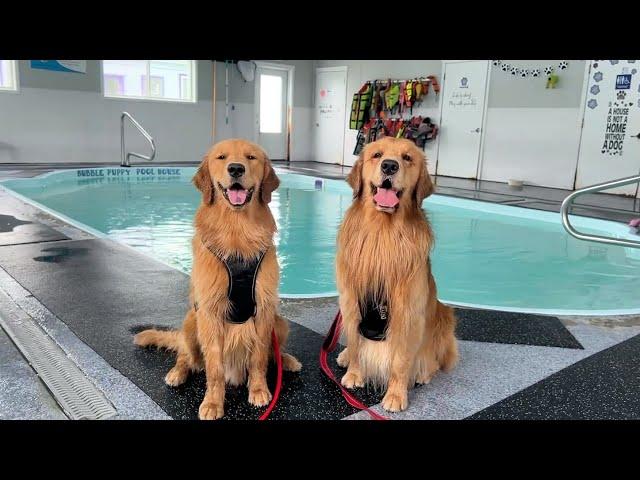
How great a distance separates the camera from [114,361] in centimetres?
251

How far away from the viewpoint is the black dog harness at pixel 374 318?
227cm

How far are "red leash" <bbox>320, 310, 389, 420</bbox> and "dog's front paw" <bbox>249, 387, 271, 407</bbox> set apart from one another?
35cm

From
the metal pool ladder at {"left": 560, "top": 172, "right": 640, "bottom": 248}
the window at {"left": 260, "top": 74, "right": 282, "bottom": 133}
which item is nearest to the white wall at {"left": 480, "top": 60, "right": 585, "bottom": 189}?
the window at {"left": 260, "top": 74, "right": 282, "bottom": 133}

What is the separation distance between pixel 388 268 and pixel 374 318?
0.24 m

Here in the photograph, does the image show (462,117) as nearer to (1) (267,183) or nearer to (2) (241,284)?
(1) (267,183)

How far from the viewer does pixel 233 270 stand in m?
2.17

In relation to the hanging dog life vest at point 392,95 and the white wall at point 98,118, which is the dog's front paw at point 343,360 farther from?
the hanging dog life vest at point 392,95

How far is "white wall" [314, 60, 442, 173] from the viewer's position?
42.9 feet

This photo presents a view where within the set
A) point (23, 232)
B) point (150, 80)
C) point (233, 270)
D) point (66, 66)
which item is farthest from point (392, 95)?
point (233, 270)

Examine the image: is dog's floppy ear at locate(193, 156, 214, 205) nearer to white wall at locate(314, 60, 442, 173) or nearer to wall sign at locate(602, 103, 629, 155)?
wall sign at locate(602, 103, 629, 155)

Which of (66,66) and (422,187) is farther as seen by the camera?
(66,66)

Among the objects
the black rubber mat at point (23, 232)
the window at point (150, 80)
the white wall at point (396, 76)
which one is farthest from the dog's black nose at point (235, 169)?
the window at point (150, 80)
